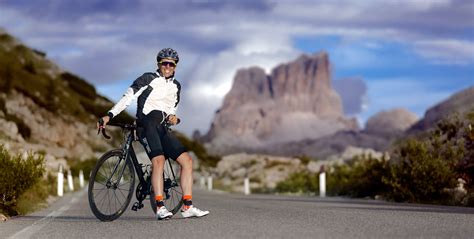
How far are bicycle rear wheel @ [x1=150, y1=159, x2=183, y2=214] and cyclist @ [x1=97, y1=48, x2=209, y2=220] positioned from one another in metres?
0.30

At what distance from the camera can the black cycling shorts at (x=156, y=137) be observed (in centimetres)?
1084

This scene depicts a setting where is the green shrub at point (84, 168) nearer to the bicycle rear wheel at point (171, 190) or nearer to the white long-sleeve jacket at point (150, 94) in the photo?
the bicycle rear wheel at point (171, 190)

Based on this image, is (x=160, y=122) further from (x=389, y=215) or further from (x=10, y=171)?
(x=10, y=171)

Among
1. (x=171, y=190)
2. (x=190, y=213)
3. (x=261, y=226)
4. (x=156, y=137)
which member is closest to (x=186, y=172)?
(x=171, y=190)

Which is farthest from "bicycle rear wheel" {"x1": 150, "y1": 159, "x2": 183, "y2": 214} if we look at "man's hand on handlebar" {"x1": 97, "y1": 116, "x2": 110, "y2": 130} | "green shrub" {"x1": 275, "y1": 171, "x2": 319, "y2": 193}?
"green shrub" {"x1": 275, "y1": 171, "x2": 319, "y2": 193}

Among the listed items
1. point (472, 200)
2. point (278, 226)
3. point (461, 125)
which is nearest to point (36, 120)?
point (461, 125)

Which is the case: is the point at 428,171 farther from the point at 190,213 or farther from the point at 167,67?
the point at 167,67

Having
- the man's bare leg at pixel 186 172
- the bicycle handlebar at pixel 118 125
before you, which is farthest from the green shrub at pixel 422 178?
the bicycle handlebar at pixel 118 125

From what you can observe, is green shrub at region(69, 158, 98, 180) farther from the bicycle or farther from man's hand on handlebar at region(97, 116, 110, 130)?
man's hand on handlebar at region(97, 116, 110, 130)

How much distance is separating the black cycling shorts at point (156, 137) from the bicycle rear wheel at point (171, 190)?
0.49 meters

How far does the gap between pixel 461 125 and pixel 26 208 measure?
34.6 feet

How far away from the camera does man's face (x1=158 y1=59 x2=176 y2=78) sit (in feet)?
36.0

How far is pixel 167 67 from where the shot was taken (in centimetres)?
1101

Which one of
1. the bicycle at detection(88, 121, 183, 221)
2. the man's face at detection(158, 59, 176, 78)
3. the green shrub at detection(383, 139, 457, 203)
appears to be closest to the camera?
the bicycle at detection(88, 121, 183, 221)
